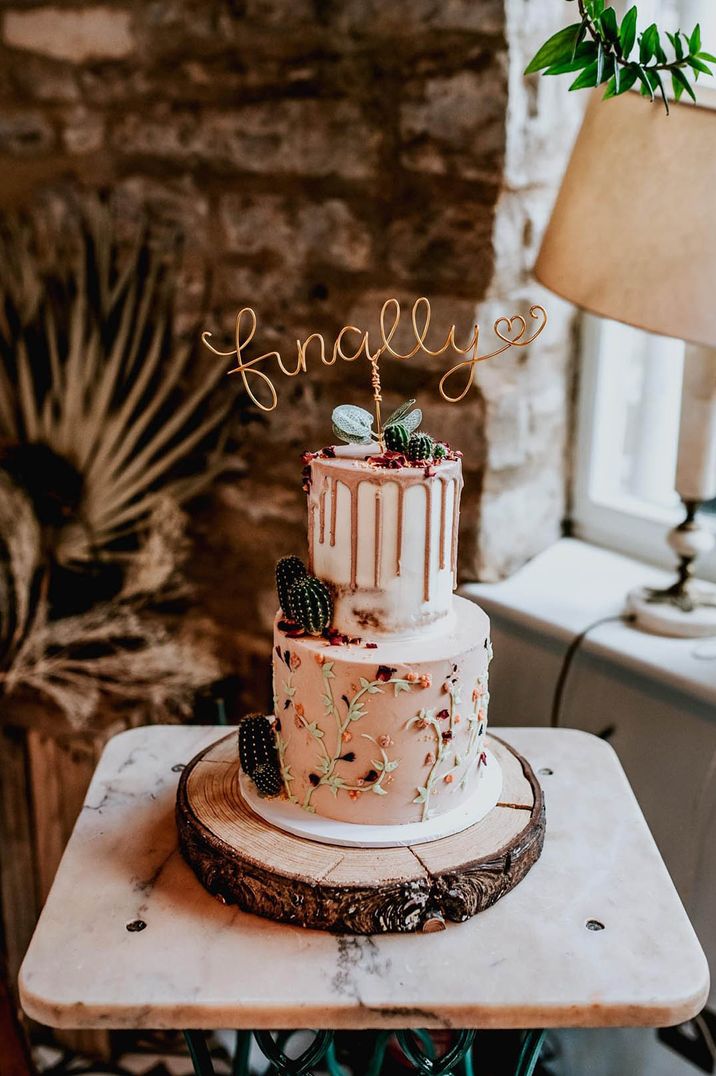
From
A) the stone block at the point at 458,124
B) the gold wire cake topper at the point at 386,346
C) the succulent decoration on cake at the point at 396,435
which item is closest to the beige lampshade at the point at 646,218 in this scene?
the gold wire cake topper at the point at 386,346

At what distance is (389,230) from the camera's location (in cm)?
170

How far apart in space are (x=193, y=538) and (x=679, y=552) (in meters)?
Answer: 0.92

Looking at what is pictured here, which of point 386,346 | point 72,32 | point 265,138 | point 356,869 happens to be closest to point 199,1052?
point 356,869

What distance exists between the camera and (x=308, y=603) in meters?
1.07

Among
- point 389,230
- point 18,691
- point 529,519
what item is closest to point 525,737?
point 529,519

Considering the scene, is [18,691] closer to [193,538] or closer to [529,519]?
[193,538]

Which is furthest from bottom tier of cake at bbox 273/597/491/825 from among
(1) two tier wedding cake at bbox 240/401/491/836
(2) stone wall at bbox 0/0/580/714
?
(2) stone wall at bbox 0/0/580/714

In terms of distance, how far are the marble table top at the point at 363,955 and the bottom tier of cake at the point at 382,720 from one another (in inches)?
5.5

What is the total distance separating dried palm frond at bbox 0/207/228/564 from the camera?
1.82 metres

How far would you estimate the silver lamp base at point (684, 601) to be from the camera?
1.61m

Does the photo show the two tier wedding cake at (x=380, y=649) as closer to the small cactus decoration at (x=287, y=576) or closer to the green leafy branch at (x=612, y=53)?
the small cactus decoration at (x=287, y=576)

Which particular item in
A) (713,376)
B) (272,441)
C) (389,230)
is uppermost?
(389,230)

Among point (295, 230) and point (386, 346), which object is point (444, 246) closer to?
point (295, 230)

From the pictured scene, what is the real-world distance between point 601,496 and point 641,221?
2.63 feet
